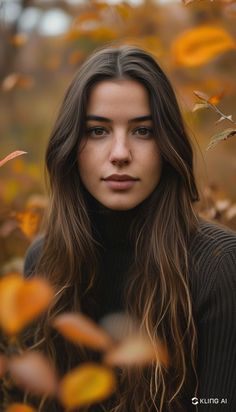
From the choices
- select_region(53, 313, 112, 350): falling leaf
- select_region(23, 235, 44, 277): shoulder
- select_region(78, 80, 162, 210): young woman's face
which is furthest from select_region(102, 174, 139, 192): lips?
select_region(53, 313, 112, 350): falling leaf

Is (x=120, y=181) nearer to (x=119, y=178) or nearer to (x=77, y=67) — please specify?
(x=119, y=178)

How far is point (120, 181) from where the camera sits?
178 centimetres

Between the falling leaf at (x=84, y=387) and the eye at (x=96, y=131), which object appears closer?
the falling leaf at (x=84, y=387)

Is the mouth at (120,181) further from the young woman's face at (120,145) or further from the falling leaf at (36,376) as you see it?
the falling leaf at (36,376)

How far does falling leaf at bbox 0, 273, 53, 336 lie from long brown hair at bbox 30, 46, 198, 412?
42.4 inches

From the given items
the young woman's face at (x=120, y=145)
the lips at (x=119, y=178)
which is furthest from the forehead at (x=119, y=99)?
the lips at (x=119, y=178)

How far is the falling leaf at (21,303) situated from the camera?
62cm

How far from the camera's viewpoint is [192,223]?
189 centimetres

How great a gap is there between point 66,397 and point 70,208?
53.7 inches

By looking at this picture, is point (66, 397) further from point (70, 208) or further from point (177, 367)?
point (70, 208)

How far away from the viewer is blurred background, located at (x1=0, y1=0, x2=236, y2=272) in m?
2.53

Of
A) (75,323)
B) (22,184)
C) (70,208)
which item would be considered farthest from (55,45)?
(75,323)

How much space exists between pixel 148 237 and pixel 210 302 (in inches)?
11.4

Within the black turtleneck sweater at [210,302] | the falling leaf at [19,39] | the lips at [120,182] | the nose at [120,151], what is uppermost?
the falling leaf at [19,39]
